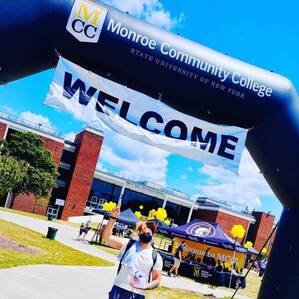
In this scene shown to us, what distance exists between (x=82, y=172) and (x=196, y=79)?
49753 millimetres

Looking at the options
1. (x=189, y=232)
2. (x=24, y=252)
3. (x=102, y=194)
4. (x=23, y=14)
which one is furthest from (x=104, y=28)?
(x=102, y=194)

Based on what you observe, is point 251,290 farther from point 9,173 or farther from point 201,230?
point 9,173

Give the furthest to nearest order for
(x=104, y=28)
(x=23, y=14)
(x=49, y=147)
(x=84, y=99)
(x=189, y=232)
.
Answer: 1. (x=49, y=147)
2. (x=189, y=232)
3. (x=84, y=99)
4. (x=104, y=28)
5. (x=23, y=14)

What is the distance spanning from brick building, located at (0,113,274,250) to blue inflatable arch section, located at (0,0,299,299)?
38669 mm

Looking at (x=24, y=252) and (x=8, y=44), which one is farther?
(x=24, y=252)

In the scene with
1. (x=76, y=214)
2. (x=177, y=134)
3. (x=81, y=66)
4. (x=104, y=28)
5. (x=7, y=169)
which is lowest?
(x=76, y=214)

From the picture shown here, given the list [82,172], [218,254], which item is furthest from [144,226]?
[82,172]

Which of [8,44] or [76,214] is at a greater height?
[8,44]

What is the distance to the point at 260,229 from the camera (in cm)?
6812

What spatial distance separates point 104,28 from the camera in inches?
269

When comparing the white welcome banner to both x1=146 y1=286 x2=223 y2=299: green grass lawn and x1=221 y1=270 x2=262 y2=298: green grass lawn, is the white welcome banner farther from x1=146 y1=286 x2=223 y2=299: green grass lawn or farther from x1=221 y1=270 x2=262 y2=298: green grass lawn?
x1=221 y1=270 x2=262 y2=298: green grass lawn

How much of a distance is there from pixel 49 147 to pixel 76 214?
8.75m

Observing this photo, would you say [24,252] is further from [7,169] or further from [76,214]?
[76,214]

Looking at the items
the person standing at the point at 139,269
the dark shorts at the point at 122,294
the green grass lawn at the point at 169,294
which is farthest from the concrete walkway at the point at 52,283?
the person standing at the point at 139,269
